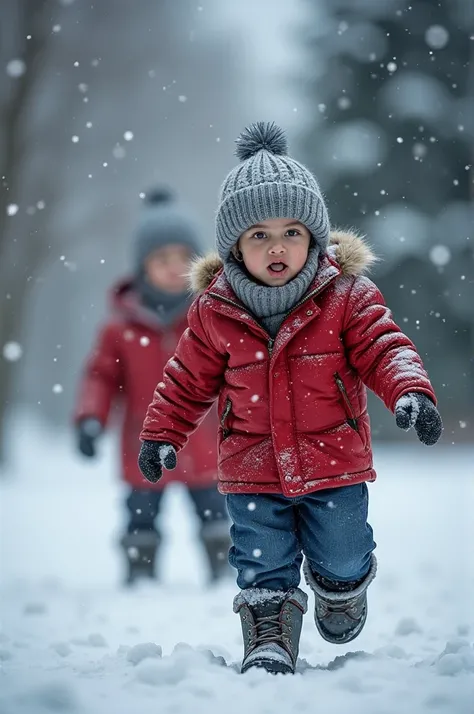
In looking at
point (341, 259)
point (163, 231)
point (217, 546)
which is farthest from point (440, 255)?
point (341, 259)

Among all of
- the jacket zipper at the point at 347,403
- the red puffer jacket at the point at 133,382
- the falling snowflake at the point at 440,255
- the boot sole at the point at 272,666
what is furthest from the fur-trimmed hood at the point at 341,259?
the falling snowflake at the point at 440,255

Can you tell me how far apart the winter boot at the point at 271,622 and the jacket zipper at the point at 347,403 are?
21.3 inches

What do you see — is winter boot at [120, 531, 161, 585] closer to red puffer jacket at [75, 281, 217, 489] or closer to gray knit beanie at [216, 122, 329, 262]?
red puffer jacket at [75, 281, 217, 489]

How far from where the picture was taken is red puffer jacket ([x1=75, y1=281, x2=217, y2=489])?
501cm

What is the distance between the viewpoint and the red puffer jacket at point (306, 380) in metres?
2.69

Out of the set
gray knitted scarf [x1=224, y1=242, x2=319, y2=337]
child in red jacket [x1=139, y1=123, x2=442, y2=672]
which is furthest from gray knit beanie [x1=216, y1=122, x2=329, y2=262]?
gray knitted scarf [x1=224, y1=242, x2=319, y2=337]

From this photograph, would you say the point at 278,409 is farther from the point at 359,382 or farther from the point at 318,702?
the point at 318,702

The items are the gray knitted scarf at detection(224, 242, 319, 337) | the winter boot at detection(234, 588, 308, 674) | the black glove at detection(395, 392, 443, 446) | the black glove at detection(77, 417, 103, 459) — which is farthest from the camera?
the black glove at detection(77, 417, 103, 459)

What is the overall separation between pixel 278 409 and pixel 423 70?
9320mm

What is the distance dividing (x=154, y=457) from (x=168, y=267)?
2605mm

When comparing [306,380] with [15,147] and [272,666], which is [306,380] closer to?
[272,666]

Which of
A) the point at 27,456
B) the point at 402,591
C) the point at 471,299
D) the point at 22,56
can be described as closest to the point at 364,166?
the point at 471,299

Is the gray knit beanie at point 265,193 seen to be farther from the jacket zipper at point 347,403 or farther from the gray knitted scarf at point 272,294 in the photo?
the jacket zipper at point 347,403

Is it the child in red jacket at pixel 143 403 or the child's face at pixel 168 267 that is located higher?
the child's face at pixel 168 267
